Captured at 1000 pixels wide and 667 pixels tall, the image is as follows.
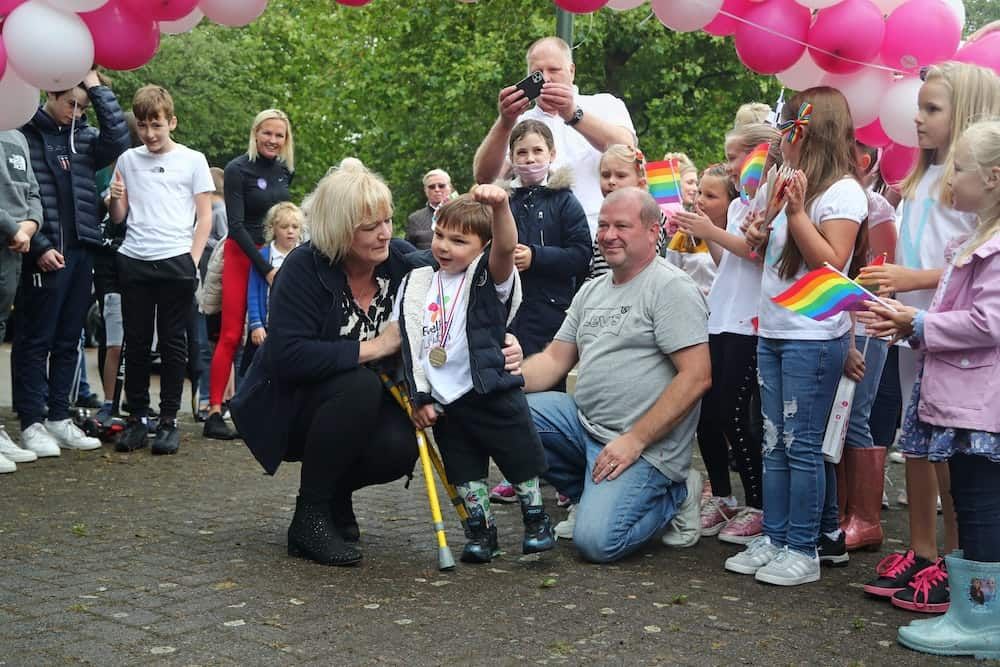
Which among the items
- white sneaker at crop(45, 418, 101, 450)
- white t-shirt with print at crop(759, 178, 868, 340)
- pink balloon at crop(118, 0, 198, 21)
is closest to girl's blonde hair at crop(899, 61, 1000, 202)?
white t-shirt with print at crop(759, 178, 868, 340)

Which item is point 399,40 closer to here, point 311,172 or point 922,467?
point 311,172

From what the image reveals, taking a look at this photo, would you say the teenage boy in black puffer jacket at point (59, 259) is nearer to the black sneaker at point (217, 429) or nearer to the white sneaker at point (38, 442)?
the white sneaker at point (38, 442)

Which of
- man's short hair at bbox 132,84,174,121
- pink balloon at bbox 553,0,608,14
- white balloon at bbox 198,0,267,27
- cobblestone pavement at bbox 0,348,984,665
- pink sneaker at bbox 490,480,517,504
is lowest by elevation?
cobblestone pavement at bbox 0,348,984,665

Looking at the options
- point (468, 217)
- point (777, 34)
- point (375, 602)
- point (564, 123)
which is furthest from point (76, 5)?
point (777, 34)

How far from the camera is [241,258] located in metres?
8.88

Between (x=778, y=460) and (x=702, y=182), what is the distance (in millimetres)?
1841

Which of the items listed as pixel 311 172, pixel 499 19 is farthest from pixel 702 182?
pixel 311 172

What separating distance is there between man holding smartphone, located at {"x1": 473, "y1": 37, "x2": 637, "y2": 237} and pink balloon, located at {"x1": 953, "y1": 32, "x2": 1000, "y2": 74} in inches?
69.0

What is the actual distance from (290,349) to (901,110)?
2930 millimetres

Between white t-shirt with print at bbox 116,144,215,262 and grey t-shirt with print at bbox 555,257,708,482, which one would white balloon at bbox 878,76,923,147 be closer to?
grey t-shirt with print at bbox 555,257,708,482

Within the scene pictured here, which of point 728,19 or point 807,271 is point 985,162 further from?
point 728,19

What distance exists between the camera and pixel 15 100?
538 centimetres

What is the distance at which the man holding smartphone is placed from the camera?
609 centimetres

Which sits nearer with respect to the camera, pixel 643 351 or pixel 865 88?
pixel 643 351
